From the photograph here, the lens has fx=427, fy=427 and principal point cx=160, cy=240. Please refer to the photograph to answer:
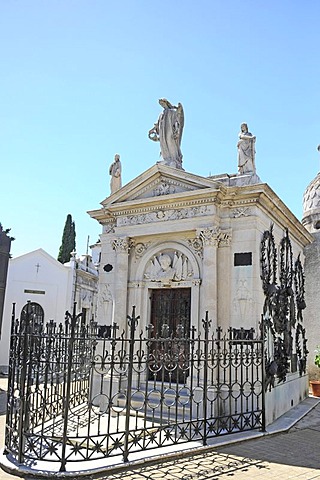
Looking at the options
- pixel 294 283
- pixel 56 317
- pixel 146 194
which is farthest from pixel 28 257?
pixel 294 283

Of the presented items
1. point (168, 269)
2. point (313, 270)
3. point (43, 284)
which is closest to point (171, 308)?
point (168, 269)

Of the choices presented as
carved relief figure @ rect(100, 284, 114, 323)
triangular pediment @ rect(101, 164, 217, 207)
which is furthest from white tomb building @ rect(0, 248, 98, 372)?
triangular pediment @ rect(101, 164, 217, 207)

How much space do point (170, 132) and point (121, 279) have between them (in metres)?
3.61

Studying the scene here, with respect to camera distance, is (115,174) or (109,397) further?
(115,174)

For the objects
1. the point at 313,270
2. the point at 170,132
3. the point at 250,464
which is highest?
the point at 170,132

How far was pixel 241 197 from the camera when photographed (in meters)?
8.60

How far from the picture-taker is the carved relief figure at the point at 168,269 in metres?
9.14

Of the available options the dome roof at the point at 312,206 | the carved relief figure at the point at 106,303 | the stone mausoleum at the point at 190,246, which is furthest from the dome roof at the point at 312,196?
the carved relief figure at the point at 106,303

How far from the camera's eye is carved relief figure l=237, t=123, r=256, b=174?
906 cm

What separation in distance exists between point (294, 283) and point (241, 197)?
4119 millimetres

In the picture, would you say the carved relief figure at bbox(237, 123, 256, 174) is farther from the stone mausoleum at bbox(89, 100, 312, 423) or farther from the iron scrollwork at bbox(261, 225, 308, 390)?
the iron scrollwork at bbox(261, 225, 308, 390)

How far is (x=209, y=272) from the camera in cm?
852

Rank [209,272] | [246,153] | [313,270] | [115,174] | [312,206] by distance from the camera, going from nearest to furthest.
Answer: [209,272], [246,153], [115,174], [313,270], [312,206]

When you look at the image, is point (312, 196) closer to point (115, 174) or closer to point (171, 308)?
point (115, 174)
